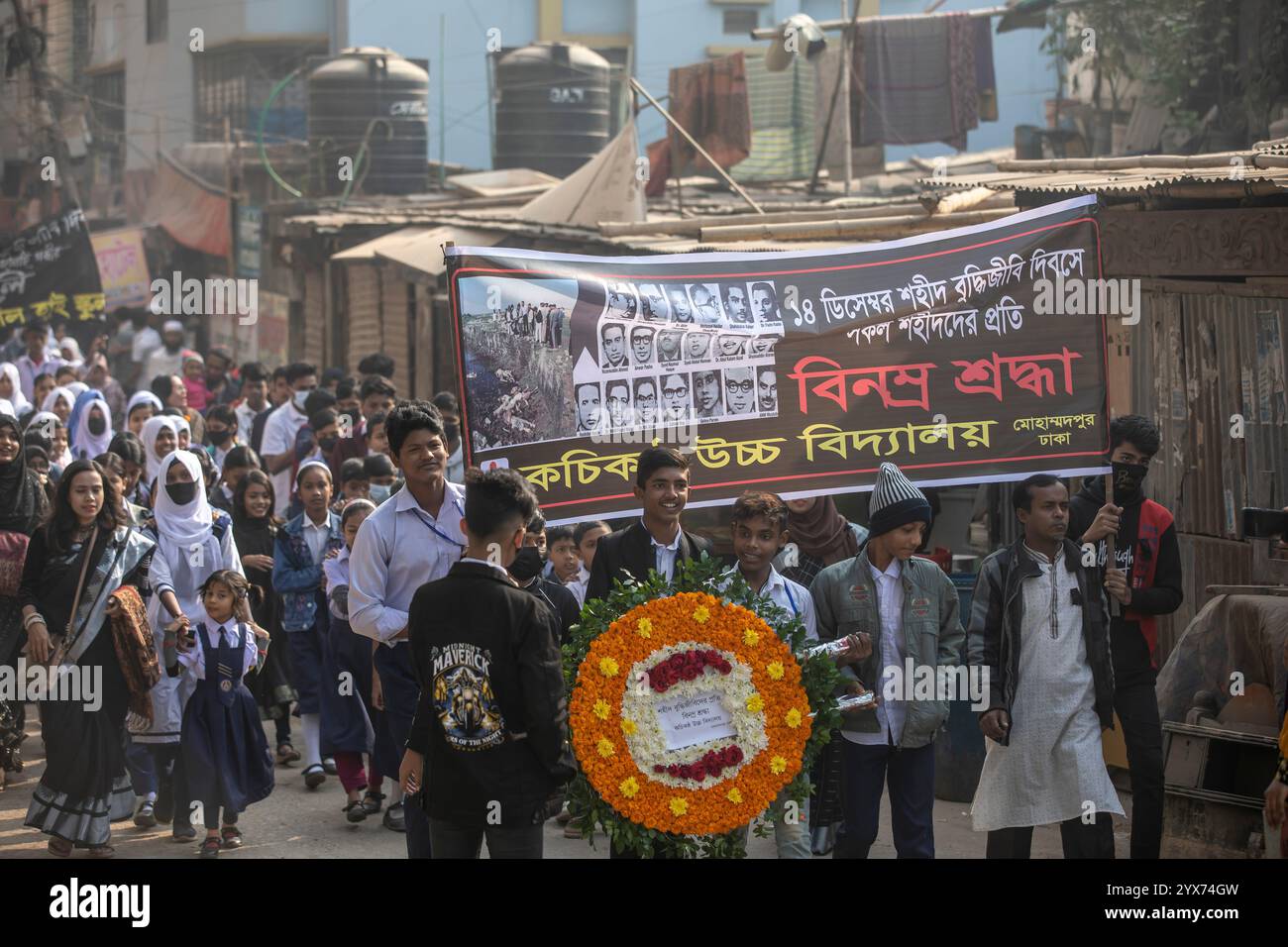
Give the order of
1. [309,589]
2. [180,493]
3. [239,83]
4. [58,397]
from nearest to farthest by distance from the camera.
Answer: [180,493]
[309,589]
[58,397]
[239,83]

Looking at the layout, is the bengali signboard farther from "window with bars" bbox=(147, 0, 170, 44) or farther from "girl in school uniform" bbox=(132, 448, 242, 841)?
"girl in school uniform" bbox=(132, 448, 242, 841)

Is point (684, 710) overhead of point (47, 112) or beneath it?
beneath

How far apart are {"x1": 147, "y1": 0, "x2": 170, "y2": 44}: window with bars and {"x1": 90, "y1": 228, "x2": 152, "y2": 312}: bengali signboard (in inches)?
556

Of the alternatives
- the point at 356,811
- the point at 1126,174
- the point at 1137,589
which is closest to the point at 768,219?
the point at 1126,174

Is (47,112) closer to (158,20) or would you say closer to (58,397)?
(158,20)

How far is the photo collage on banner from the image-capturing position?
23.0ft

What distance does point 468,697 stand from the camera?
4812mm

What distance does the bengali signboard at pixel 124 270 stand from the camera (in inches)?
1076

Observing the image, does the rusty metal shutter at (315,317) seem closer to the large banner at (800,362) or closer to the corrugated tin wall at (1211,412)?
the corrugated tin wall at (1211,412)

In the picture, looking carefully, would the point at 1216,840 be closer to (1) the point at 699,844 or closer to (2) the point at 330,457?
(1) the point at 699,844

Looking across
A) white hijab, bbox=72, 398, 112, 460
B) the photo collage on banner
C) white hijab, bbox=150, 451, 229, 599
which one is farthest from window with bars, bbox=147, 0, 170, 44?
the photo collage on banner

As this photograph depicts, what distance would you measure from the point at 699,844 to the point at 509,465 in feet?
6.60

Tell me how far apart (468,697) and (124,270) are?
24385 mm

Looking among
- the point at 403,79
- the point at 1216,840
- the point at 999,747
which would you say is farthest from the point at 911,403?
the point at 403,79
